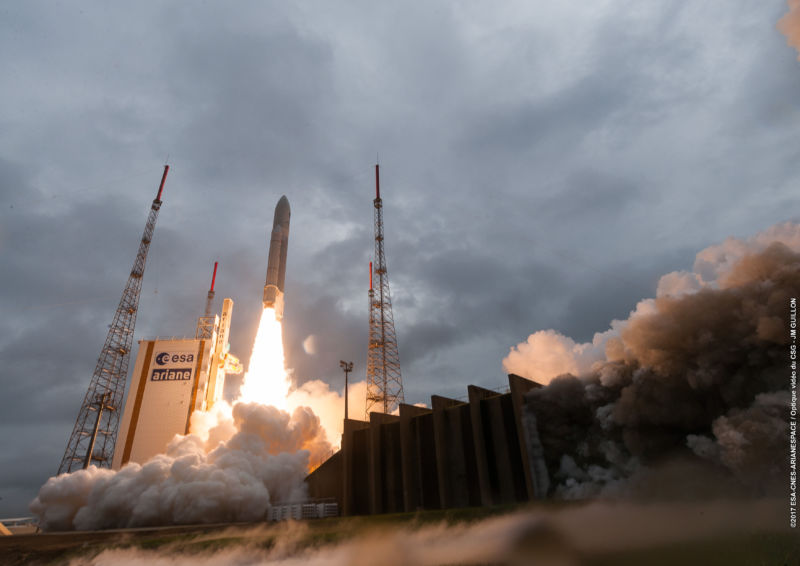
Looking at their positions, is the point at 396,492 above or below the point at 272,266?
below

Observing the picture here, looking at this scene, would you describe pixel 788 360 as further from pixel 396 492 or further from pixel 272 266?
pixel 272 266

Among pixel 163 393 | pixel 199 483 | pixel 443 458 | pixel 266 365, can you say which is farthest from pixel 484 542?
pixel 163 393

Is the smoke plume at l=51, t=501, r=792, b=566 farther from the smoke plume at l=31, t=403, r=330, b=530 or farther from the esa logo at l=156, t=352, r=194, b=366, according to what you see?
the esa logo at l=156, t=352, r=194, b=366

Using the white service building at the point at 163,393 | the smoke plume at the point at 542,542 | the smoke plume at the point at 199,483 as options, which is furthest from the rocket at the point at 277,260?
the smoke plume at the point at 542,542

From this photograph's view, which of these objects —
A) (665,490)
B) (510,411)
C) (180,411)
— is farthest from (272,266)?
(665,490)

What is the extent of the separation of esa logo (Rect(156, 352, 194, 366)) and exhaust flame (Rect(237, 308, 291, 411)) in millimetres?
11165

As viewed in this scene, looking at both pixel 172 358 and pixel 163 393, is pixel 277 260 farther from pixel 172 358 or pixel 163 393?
pixel 163 393

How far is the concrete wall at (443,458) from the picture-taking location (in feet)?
109

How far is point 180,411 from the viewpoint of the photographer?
196 feet

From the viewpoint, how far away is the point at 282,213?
193ft

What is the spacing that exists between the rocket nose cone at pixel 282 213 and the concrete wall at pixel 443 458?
84.6ft

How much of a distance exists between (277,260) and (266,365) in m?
12.7

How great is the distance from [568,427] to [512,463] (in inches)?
191

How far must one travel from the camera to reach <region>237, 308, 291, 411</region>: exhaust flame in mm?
55531
